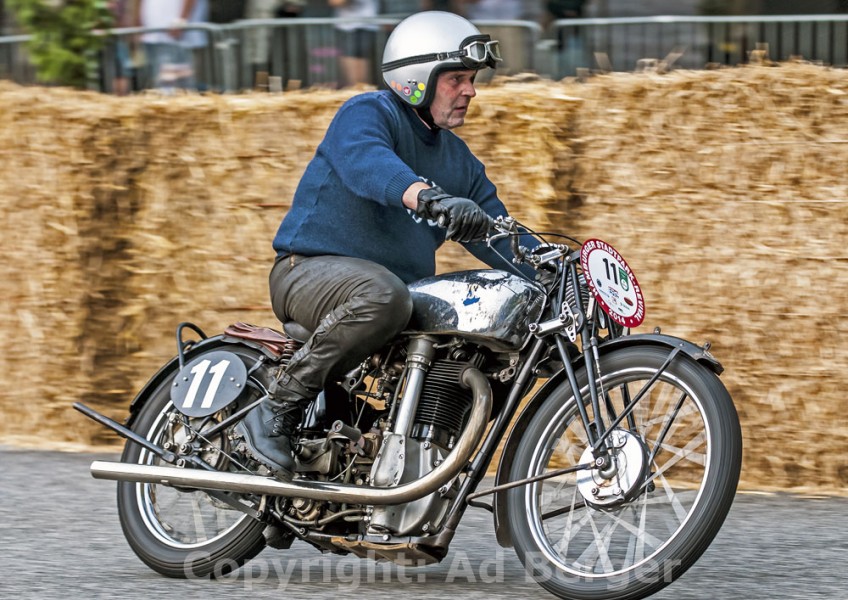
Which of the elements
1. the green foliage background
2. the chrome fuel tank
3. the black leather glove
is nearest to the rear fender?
the chrome fuel tank

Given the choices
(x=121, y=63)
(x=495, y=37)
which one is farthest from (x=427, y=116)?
(x=121, y=63)

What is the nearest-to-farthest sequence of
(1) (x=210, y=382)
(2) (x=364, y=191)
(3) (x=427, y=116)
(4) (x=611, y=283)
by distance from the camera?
(4) (x=611, y=283)
(2) (x=364, y=191)
(3) (x=427, y=116)
(1) (x=210, y=382)

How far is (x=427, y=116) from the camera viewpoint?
5008 millimetres

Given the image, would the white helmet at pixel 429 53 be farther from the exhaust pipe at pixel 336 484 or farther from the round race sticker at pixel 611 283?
the exhaust pipe at pixel 336 484

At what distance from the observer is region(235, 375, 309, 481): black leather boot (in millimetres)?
4934

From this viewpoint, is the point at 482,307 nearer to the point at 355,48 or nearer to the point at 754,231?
the point at 754,231

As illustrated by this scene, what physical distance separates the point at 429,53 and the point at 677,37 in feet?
12.7

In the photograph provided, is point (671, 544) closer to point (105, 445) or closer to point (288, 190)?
point (288, 190)

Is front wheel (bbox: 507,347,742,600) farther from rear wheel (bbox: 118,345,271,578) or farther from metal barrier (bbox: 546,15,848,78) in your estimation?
metal barrier (bbox: 546,15,848,78)

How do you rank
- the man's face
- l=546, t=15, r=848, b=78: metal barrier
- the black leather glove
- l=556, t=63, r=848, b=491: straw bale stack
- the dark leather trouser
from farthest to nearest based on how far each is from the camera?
l=546, t=15, r=848, b=78: metal barrier, l=556, t=63, r=848, b=491: straw bale stack, the man's face, the dark leather trouser, the black leather glove

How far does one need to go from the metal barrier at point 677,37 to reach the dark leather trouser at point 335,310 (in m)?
3.70

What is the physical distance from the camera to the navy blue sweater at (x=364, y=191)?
4770mm

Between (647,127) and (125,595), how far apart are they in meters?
3.22

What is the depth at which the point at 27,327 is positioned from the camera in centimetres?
784
